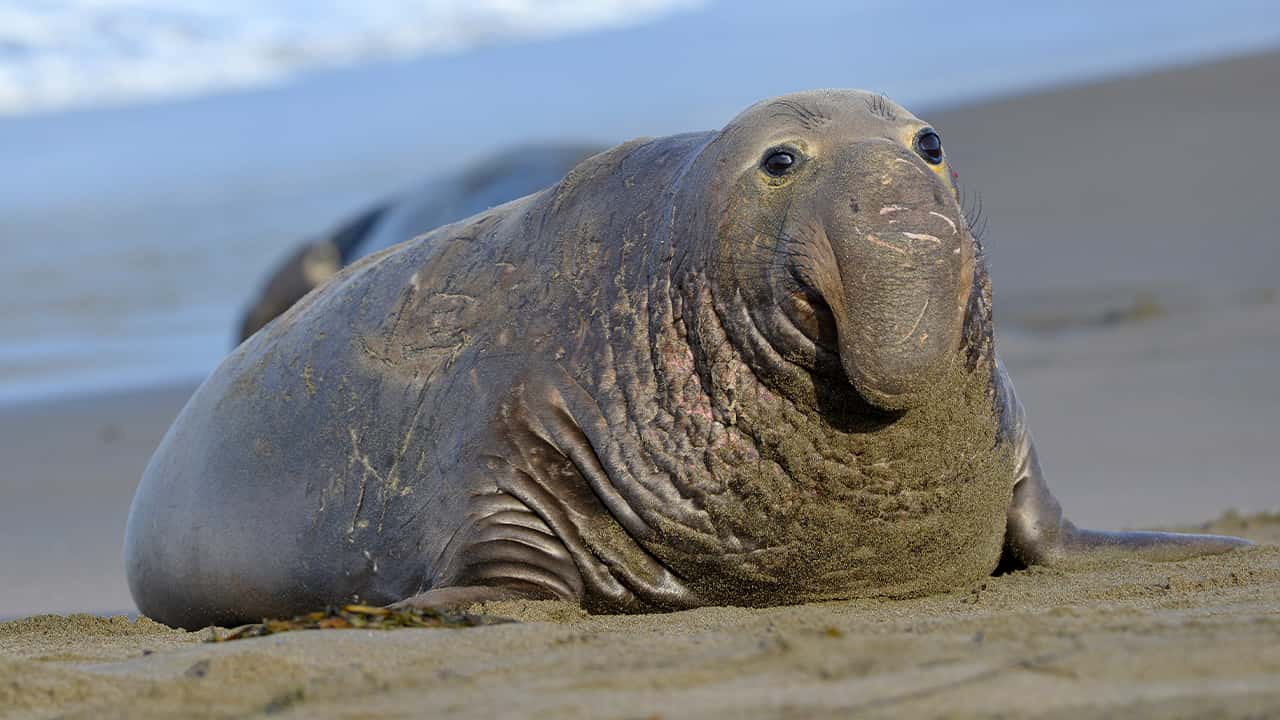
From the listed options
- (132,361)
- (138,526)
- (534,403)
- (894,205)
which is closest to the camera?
(894,205)

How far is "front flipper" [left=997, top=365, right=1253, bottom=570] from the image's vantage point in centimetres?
482

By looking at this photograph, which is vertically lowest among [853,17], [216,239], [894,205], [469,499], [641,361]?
[469,499]

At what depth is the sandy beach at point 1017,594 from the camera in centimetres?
282

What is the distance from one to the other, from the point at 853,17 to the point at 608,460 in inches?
1325

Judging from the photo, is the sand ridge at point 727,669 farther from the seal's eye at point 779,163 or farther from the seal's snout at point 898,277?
the seal's eye at point 779,163

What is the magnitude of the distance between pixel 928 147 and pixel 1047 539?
1374mm

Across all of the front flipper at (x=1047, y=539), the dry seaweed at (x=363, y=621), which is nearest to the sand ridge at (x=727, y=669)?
the dry seaweed at (x=363, y=621)

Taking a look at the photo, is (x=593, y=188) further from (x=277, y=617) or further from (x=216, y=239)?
(x=216, y=239)

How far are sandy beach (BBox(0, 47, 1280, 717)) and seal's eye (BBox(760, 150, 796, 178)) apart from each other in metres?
1.01

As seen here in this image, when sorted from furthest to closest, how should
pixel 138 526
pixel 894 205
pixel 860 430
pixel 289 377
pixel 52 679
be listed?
pixel 138 526 < pixel 289 377 < pixel 860 430 < pixel 894 205 < pixel 52 679

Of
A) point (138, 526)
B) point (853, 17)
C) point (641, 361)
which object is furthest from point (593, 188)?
point (853, 17)

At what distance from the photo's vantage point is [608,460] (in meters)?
4.20

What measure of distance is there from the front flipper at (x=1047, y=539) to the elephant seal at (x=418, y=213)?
27.5 ft

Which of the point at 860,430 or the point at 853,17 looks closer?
the point at 860,430
